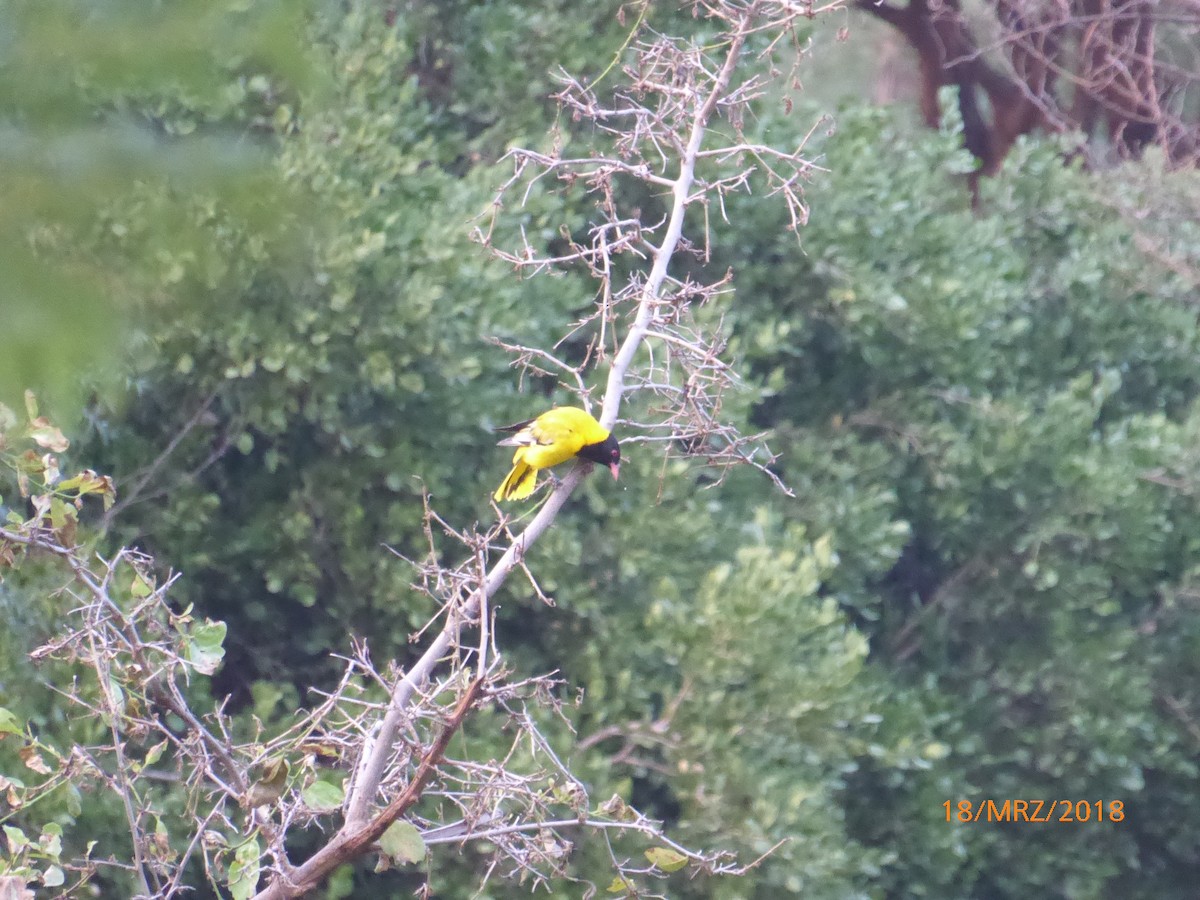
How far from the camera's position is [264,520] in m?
5.07

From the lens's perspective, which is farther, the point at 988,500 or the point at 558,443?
the point at 988,500

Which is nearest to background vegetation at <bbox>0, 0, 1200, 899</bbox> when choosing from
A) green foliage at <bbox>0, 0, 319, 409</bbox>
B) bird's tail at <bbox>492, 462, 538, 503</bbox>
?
green foliage at <bbox>0, 0, 319, 409</bbox>

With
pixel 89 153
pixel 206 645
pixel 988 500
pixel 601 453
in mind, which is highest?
pixel 89 153

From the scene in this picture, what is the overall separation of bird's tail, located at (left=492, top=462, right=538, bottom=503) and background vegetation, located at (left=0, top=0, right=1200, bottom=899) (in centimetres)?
88

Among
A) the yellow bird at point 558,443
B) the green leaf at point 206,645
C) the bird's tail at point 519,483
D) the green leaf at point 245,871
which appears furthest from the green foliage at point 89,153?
the bird's tail at point 519,483

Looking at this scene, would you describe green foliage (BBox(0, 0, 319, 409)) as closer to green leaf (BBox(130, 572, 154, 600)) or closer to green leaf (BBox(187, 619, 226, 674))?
green leaf (BBox(130, 572, 154, 600))

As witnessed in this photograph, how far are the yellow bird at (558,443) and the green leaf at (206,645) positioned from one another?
3.60 ft

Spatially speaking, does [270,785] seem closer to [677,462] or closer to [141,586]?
[141,586]

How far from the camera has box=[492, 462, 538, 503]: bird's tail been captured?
3.57 meters

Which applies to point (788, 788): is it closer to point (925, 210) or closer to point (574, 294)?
point (574, 294)

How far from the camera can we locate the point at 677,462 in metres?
5.14

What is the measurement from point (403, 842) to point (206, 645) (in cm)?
54
